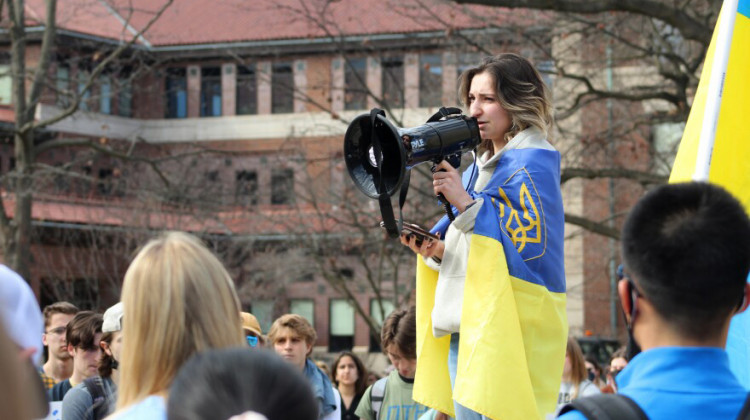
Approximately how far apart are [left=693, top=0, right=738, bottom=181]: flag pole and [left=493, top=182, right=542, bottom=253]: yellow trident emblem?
2.28 ft

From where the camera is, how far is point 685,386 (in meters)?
2.40

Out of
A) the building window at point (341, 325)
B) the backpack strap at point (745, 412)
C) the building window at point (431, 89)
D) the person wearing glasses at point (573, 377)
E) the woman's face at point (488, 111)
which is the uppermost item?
the building window at point (431, 89)

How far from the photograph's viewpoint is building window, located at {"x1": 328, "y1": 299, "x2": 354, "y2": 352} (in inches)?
1518

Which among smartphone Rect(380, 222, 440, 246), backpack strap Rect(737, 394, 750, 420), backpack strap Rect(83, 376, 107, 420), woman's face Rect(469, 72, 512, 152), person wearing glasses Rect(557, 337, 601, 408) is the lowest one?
person wearing glasses Rect(557, 337, 601, 408)

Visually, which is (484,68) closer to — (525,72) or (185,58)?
(525,72)

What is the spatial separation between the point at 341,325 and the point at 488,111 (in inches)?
1358

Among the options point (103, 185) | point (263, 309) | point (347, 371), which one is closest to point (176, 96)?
point (103, 185)

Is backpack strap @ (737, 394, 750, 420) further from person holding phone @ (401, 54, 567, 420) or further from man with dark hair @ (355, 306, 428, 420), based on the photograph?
man with dark hair @ (355, 306, 428, 420)

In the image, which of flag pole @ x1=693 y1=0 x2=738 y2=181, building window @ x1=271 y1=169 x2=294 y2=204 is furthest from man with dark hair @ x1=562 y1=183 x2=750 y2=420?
building window @ x1=271 y1=169 x2=294 y2=204

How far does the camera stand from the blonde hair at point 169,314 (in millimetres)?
2658

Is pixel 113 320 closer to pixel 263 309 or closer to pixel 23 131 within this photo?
pixel 23 131

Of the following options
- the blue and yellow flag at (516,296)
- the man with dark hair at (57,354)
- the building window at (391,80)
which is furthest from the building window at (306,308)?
the blue and yellow flag at (516,296)

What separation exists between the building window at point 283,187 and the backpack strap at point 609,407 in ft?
69.0

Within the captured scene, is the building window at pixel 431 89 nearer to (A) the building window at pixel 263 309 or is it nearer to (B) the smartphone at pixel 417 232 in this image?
(A) the building window at pixel 263 309
